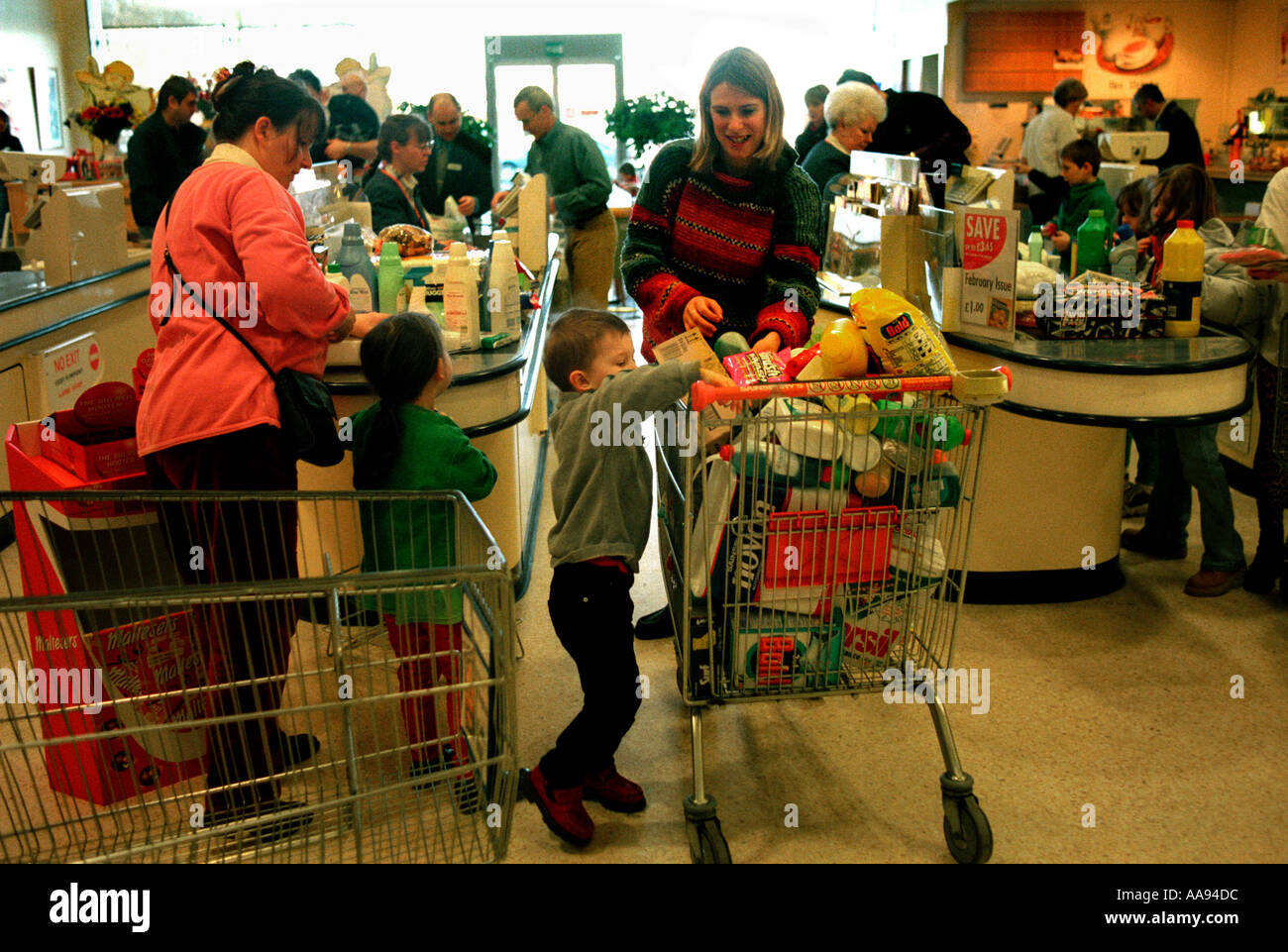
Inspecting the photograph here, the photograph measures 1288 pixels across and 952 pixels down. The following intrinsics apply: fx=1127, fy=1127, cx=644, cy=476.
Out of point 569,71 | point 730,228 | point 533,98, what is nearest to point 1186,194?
point 730,228

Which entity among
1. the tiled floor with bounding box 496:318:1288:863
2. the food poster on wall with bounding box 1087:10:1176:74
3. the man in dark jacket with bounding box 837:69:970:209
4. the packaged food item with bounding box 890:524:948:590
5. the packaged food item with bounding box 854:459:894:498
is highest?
the food poster on wall with bounding box 1087:10:1176:74

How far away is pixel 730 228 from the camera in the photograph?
120 inches

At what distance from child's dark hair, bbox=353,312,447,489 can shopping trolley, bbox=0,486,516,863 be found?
0.40ft

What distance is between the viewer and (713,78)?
9.48 ft

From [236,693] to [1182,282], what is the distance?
3112 mm

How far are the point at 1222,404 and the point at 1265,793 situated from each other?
115 cm

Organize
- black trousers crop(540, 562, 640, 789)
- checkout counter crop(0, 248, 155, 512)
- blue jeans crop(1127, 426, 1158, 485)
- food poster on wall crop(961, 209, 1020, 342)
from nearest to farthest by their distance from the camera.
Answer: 1. black trousers crop(540, 562, 640, 789)
2. food poster on wall crop(961, 209, 1020, 342)
3. checkout counter crop(0, 248, 155, 512)
4. blue jeans crop(1127, 426, 1158, 485)

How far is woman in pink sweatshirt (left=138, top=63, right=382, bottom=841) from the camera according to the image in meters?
2.40

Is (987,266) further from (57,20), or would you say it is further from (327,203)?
(57,20)

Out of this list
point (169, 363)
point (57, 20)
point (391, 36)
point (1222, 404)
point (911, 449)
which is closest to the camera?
point (911, 449)

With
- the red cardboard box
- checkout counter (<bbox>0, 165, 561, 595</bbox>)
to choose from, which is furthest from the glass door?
the red cardboard box

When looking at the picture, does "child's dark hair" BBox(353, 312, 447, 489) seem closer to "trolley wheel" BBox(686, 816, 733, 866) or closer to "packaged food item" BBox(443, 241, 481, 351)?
"packaged food item" BBox(443, 241, 481, 351)

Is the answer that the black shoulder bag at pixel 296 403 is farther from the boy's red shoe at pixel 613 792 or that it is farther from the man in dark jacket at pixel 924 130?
the man in dark jacket at pixel 924 130

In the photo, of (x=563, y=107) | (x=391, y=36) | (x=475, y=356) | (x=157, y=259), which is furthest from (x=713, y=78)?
(x=391, y=36)
